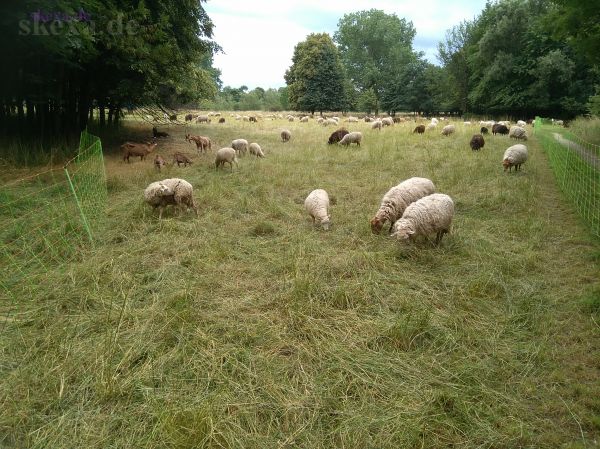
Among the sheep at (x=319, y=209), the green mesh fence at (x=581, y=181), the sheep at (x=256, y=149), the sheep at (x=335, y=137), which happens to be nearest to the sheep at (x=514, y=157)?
the green mesh fence at (x=581, y=181)

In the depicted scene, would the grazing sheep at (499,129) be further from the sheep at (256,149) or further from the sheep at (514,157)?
the sheep at (256,149)

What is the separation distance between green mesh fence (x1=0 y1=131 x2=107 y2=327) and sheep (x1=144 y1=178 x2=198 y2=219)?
3.34 ft

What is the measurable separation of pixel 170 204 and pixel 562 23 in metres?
12.6

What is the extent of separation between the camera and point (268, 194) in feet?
29.2

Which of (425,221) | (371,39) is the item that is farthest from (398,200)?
(371,39)

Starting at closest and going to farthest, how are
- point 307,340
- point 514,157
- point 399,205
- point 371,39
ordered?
point 307,340 → point 399,205 → point 514,157 → point 371,39

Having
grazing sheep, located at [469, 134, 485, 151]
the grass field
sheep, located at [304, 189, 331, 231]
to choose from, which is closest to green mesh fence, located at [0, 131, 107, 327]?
the grass field

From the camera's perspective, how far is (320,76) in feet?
151

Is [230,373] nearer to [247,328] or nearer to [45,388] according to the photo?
[247,328]

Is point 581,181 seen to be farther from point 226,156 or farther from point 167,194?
point 226,156

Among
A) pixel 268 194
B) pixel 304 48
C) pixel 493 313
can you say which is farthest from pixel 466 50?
pixel 493 313

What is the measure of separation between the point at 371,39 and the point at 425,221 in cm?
7571

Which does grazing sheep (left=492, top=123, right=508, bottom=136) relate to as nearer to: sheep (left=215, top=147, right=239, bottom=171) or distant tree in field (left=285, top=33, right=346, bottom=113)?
sheep (left=215, top=147, right=239, bottom=171)

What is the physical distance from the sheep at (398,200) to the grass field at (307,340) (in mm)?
301
